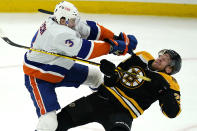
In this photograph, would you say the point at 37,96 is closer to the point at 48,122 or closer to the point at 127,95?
the point at 48,122

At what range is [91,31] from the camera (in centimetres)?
249

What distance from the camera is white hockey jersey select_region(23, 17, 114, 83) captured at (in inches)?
84.0

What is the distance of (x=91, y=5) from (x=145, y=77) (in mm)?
3440

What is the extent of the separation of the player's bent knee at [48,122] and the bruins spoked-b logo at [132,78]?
492mm

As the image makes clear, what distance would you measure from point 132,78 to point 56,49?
52 centimetres

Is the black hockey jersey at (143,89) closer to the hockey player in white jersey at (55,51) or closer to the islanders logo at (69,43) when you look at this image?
the hockey player in white jersey at (55,51)

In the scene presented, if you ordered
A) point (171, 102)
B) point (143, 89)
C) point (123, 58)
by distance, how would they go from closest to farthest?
point (171, 102), point (143, 89), point (123, 58)

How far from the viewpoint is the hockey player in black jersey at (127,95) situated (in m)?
2.11

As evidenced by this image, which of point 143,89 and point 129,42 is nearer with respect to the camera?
point 143,89

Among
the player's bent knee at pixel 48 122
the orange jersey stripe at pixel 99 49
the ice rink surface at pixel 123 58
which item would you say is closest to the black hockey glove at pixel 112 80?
the orange jersey stripe at pixel 99 49

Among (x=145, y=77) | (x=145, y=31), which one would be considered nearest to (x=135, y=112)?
(x=145, y=77)

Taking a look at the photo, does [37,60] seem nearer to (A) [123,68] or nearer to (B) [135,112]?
(A) [123,68]

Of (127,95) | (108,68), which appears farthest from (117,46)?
(127,95)

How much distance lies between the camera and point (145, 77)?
210 centimetres
